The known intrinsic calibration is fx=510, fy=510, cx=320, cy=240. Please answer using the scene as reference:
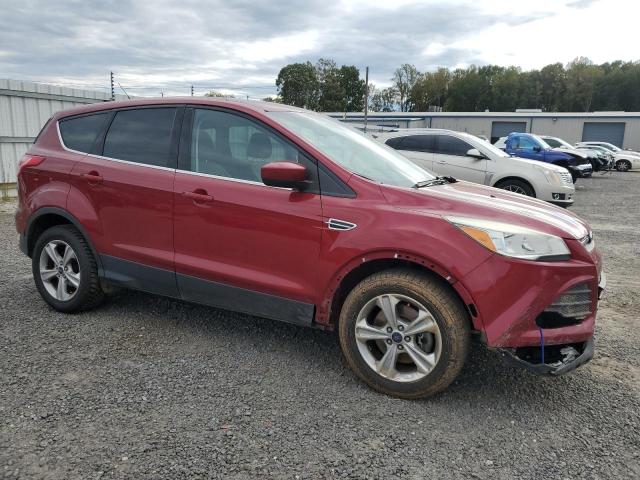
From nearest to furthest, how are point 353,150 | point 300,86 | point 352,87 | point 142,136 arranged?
point 353,150
point 142,136
point 300,86
point 352,87

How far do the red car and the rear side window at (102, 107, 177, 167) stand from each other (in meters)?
0.01

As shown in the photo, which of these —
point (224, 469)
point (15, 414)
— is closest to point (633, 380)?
point (224, 469)

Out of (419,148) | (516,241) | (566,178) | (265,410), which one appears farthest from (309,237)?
(566,178)

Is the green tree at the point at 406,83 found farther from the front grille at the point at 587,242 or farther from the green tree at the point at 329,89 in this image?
the front grille at the point at 587,242

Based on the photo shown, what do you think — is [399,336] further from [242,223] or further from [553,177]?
[553,177]

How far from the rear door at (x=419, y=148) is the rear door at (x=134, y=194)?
7.29 meters

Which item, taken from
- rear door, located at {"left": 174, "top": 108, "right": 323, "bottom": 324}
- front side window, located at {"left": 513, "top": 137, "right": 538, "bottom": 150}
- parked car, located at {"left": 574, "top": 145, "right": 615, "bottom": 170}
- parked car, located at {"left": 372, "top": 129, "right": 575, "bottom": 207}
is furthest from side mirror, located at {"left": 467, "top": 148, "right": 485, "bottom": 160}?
parked car, located at {"left": 574, "top": 145, "right": 615, "bottom": 170}

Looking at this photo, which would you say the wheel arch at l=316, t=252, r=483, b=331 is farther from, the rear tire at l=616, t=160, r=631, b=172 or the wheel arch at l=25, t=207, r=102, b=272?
the rear tire at l=616, t=160, r=631, b=172

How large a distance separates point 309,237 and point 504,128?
165 feet

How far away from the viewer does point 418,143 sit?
10.7 meters

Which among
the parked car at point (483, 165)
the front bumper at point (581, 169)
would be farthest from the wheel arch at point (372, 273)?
the front bumper at point (581, 169)

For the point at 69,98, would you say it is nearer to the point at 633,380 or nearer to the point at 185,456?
the point at 185,456

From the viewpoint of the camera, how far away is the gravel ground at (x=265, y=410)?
2.47 metres

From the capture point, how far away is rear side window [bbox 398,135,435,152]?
1063 cm
